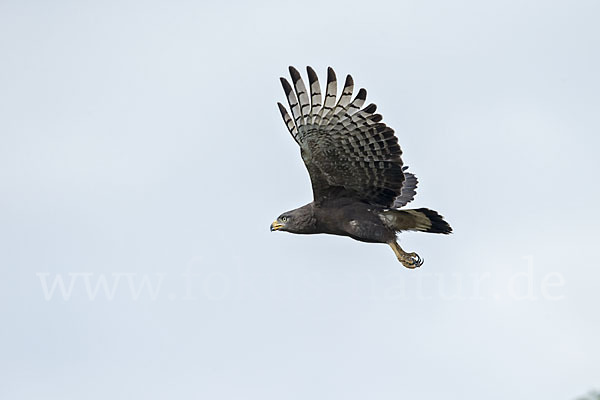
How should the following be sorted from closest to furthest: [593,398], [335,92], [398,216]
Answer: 1. [593,398]
2. [335,92]
3. [398,216]

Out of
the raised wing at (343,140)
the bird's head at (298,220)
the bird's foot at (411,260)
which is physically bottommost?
the bird's foot at (411,260)

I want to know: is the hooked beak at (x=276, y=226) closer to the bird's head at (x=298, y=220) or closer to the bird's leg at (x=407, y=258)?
the bird's head at (x=298, y=220)

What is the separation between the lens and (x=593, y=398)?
7223 millimetres

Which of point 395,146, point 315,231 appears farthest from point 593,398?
point 315,231

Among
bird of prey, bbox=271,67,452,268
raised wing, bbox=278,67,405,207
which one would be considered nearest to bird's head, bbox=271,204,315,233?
bird of prey, bbox=271,67,452,268

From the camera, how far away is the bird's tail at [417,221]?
13.0m

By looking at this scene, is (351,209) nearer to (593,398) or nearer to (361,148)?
(361,148)

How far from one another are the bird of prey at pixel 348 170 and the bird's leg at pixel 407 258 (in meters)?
0.01

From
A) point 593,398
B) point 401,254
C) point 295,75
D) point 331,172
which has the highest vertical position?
point 295,75

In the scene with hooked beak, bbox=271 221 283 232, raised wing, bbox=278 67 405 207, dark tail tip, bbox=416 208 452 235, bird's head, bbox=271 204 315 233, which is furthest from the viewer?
hooked beak, bbox=271 221 283 232

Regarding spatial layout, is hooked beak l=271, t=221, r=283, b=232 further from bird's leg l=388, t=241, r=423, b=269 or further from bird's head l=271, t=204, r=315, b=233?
bird's leg l=388, t=241, r=423, b=269

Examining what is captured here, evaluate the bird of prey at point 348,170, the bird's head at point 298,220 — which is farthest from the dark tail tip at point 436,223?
the bird's head at point 298,220

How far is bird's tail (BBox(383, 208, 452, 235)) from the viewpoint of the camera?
42.6ft

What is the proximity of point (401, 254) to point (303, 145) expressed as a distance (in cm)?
206
